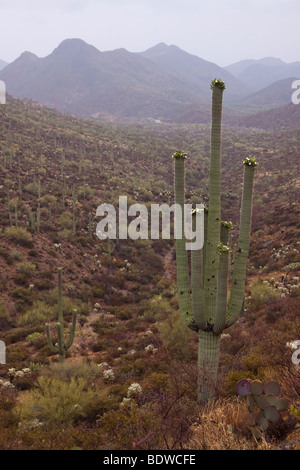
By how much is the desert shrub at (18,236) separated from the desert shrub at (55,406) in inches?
506

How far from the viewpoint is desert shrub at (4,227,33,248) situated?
1872cm

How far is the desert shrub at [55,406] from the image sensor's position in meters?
6.58

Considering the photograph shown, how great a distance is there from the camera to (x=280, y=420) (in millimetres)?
4270

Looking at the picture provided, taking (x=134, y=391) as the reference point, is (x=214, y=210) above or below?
above

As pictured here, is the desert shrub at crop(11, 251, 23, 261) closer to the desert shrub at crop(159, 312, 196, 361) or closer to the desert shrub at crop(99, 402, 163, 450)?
the desert shrub at crop(159, 312, 196, 361)

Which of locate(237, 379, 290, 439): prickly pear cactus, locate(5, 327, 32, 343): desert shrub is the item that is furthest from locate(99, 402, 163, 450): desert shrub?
locate(5, 327, 32, 343): desert shrub

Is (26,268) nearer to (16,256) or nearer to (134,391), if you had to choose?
(16,256)

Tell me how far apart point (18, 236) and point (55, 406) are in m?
13.8

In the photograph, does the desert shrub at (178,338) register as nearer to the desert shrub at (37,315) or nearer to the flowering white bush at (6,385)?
the flowering white bush at (6,385)

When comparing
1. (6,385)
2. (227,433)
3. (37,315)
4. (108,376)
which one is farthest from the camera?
(37,315)

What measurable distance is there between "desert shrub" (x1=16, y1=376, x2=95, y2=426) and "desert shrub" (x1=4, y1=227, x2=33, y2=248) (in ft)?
42.1

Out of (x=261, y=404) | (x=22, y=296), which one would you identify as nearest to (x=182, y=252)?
(x=261, y=404)

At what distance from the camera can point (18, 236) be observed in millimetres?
18797

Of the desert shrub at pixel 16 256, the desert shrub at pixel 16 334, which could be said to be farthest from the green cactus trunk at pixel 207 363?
the desert shrub at pixel 16 256
